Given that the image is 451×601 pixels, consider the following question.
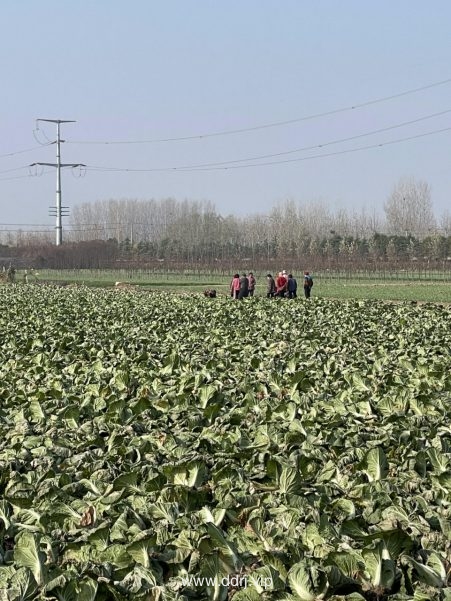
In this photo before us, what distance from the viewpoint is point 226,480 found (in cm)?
532

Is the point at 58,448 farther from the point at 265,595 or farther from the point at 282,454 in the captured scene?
the point at 265,595

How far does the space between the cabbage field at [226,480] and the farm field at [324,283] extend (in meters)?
28.9

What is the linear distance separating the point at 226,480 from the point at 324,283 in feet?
183

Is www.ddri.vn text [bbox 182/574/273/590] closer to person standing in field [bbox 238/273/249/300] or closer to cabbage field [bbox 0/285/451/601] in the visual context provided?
cabbage field [bbox 0/285/451/601]

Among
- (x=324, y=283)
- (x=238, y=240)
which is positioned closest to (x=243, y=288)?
(x=324, y=283)

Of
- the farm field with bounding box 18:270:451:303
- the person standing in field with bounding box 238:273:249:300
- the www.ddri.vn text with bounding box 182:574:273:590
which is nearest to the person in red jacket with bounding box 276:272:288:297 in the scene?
the person standing in field with bounding box 238:273:249:300

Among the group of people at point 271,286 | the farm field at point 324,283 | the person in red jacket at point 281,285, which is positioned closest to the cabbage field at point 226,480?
the group of people at point 271,286

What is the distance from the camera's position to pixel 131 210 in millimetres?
143250

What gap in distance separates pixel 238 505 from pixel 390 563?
3.82 feet

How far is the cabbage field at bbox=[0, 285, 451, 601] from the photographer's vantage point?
3906 millimetres

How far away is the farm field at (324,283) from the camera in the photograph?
42.5 m

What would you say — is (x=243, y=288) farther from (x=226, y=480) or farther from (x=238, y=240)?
(x=238, y=240)

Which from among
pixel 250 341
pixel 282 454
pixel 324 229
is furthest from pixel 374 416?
pixel 324 229

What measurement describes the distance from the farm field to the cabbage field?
28909 mm
